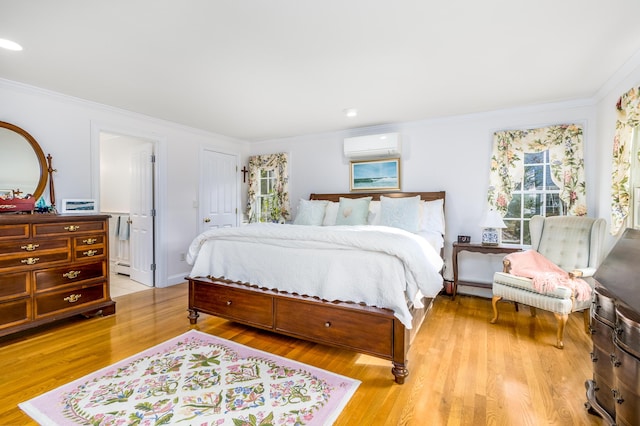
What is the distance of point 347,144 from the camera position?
4.56 metres

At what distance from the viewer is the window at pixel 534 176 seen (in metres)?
3.42

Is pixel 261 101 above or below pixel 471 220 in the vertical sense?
above

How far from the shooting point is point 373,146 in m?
4.35

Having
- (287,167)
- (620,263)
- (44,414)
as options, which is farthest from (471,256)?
(44,414)

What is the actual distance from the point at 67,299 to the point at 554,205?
5342 millimetres

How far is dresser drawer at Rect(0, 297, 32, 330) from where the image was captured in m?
2.49

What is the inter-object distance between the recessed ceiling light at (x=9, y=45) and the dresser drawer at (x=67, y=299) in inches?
80.0

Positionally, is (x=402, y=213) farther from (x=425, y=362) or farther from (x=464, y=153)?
(x=425, y=362)

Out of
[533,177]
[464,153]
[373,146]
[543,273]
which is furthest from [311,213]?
[533,177]

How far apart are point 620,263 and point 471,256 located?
7.82 feet

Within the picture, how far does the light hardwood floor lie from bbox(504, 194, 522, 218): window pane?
116 centimetres

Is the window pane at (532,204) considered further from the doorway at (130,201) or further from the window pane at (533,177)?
the doorway at (130,201)

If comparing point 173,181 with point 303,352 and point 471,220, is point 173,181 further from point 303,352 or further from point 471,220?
point 471,220

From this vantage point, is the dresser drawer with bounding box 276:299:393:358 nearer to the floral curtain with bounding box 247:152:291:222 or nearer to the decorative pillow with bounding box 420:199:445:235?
the decorative pillow with bounding box 420:199:445:235
